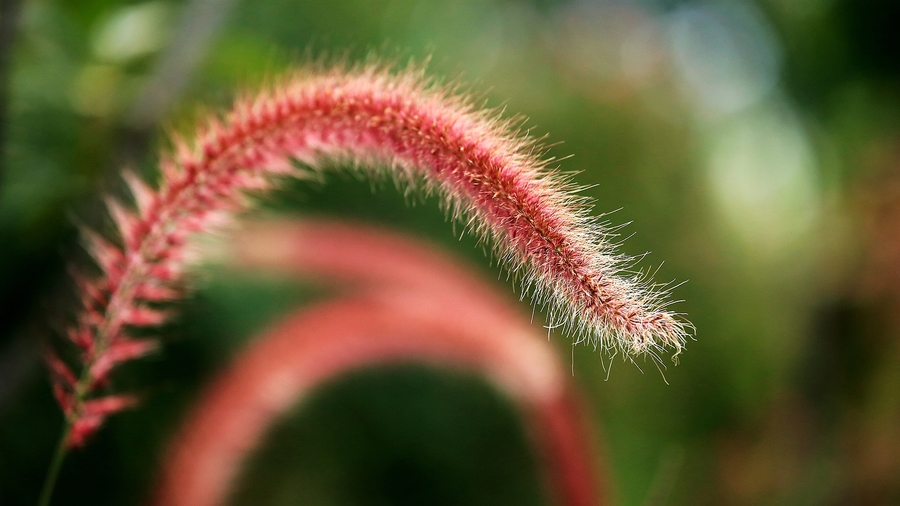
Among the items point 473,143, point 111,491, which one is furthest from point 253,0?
point 473,143

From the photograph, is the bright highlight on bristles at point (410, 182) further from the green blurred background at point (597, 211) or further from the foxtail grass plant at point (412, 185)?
the green blurred background at point (597, 211)

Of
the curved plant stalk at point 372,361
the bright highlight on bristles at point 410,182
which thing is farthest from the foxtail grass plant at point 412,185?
the curved plant stalk at point 372,361

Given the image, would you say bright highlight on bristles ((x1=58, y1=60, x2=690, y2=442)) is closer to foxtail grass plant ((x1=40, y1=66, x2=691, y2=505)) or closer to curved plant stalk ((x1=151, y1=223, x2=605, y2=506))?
foxtail grass plant ((x1=40, y1=66, x2=691, y2=505))

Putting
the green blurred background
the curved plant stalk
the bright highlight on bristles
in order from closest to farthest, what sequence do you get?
the bright highlight on bristles → the curved plant stalk → the green blurred background

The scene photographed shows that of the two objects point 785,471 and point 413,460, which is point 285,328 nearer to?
point 413,460

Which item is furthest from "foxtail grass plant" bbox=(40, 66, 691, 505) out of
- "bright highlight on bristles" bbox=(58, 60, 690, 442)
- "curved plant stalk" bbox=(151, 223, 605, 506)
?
"curved plant stalk" bbox=(151, 223, 605, 506)
